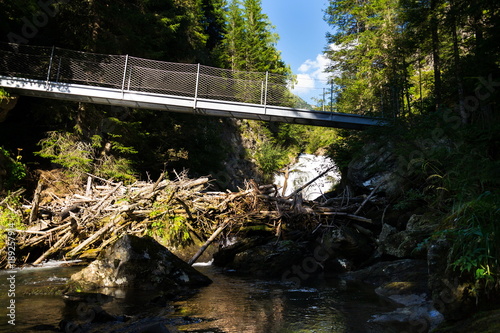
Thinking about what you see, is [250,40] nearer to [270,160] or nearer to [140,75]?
[270,160]

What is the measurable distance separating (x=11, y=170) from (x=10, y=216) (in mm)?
2442

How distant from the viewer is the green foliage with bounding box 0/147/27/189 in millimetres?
10433

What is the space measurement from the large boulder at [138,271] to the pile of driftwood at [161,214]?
253 cm

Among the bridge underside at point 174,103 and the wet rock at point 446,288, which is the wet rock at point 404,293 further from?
the bridge underside at point 174,103

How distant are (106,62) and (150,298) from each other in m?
10.9

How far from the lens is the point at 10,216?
885 centimetres

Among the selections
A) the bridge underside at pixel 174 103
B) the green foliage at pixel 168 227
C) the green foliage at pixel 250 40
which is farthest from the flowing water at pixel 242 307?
the green foliage at pixel 250 40

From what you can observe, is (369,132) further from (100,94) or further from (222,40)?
(222,40)

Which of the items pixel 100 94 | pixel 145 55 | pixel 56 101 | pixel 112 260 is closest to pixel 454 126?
pixel 112 260

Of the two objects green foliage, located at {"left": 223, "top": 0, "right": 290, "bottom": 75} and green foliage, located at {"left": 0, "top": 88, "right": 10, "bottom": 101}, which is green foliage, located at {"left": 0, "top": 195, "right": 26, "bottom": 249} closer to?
green foliage, located at {"left": 0, "top": 88, "right": 10, "bottom": 101}

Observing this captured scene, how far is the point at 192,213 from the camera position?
971 centimetres

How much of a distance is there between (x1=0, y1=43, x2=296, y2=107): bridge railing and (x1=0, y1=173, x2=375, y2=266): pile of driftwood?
4860 mm

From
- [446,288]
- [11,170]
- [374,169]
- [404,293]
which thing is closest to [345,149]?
[374,169]

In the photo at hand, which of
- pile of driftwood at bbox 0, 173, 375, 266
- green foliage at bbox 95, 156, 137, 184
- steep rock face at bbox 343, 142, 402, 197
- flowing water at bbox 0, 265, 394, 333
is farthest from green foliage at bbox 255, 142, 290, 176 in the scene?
flowing water at bbox 0, 265, 394, 333
